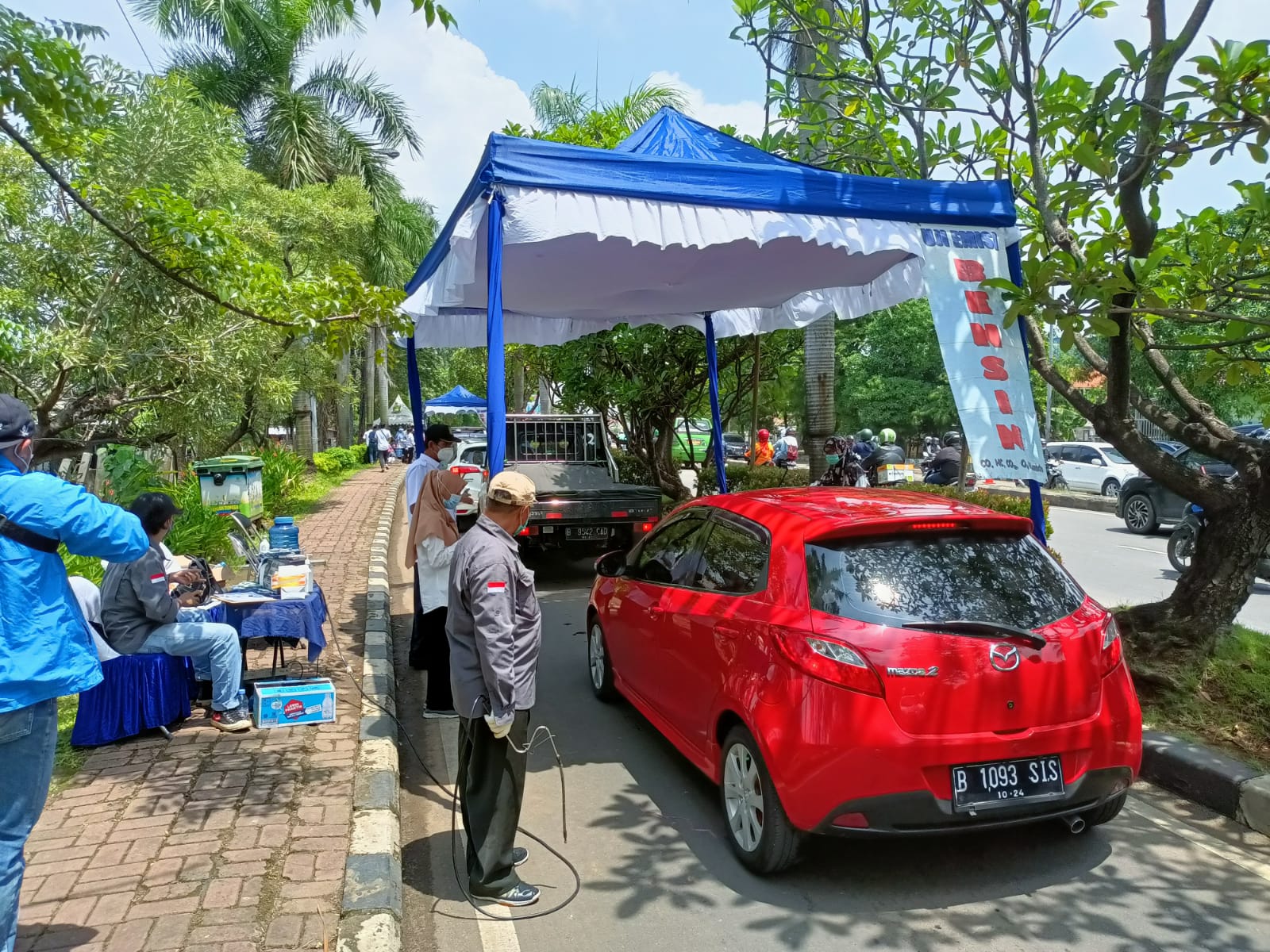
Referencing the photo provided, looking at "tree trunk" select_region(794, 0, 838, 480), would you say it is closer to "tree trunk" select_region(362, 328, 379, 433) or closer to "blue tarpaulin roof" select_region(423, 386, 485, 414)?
"tree trunk" select_region(362, 328, 379, 433)

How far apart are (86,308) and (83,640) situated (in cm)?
681

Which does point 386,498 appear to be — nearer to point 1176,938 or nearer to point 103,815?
point 103,815

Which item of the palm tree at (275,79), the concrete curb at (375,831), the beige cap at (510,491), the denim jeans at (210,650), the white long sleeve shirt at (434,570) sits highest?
the palm tree at (275,79)

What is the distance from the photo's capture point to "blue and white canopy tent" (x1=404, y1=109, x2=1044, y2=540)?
495 centimetres

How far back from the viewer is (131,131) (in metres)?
8.45

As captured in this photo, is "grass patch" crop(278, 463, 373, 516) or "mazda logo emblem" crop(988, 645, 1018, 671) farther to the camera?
"grass patch" crop(278, 463, 373, 516)

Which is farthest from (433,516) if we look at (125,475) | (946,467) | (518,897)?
(946,467)

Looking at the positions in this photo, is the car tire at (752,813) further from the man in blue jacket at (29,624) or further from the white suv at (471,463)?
the white suv at (471,463)

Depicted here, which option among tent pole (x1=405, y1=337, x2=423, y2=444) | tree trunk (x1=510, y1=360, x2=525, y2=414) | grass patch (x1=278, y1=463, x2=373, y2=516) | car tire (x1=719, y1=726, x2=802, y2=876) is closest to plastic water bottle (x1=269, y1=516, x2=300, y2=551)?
tent pole (x1=405, y1=337, x2=423, y2=444)

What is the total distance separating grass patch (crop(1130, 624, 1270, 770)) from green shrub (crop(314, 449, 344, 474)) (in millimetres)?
22107

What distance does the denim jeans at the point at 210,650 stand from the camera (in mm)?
4941

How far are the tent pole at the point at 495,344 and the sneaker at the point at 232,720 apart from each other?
7.13 ft

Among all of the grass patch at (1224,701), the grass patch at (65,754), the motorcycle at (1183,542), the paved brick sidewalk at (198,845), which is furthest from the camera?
the motorcycle at (1183,542)

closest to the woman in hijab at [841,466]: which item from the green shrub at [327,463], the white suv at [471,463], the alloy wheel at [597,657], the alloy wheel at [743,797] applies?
the white suv at [471,463]
